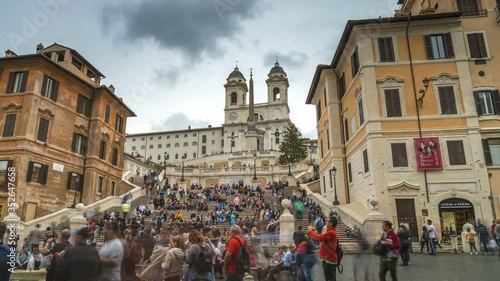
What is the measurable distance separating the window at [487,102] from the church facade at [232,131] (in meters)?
69.4

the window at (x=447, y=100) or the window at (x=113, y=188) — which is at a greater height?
the window at (x=447, y=100)

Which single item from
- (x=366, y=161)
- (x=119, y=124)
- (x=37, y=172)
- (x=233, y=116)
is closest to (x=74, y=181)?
(x=37, y=172)

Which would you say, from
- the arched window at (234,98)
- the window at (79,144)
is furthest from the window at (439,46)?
the arched window at (234,98)

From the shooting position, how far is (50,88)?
27.0 m

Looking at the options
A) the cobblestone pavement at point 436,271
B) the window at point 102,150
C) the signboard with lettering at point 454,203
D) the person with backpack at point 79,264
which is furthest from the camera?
the window at point 102,150

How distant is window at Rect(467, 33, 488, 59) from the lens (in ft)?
71.7

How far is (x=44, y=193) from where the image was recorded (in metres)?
25.3

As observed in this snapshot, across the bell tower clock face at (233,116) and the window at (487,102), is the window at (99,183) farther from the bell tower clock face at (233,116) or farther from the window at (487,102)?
the bell tower clock face at (233,116)

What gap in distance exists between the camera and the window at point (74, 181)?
28.1 m

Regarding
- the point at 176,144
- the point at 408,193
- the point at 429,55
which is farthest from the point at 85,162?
the point at 176,144

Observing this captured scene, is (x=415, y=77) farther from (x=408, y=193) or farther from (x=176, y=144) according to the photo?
(x=176, y=144)

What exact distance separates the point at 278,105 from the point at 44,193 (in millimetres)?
76962

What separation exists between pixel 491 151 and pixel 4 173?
101 feet

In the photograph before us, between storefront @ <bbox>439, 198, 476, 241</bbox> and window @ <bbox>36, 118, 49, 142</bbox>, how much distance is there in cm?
2708
